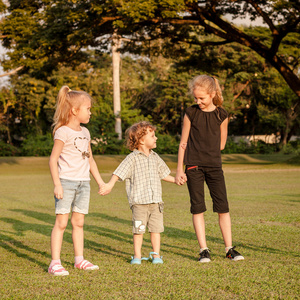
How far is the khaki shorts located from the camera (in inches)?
196

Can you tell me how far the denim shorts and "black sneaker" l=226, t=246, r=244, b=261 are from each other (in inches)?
60.0

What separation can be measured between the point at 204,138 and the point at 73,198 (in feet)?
5.00

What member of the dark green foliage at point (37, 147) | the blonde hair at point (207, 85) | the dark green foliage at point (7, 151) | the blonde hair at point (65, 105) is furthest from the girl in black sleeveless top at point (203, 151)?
the dark green foliage at point (7, 151)

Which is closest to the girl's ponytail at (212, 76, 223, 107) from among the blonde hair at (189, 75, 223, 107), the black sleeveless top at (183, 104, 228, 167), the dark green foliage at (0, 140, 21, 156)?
the blonde hair at (189, 75, 223, 107)

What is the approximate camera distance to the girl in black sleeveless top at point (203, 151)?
528 cm

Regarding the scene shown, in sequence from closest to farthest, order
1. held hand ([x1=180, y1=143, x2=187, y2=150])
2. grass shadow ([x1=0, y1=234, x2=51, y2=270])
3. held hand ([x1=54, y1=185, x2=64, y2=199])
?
held hand ([x1=54, y1=185, x2=64, y2=199]), grass shadow ([x1=0, y1=234, x2=51, y2=270]), held hand ([x1=180, y1=143, x2=187, y2=150])

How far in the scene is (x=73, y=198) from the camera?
475 centimetres

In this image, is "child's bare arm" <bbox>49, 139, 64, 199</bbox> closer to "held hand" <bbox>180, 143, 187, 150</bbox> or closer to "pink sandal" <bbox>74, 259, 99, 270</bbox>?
"pink sandal" <bbox>74, 259, 99, 270</bbox>

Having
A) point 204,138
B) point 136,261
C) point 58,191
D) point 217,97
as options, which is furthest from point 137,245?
point 217,97

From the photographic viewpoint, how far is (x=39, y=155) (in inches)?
1315

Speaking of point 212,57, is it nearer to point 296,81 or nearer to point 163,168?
point 296,81

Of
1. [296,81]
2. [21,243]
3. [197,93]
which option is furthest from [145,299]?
[296,81]

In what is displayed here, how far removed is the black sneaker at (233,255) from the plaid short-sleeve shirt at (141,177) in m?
0.88

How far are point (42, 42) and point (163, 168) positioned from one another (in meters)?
16.1
